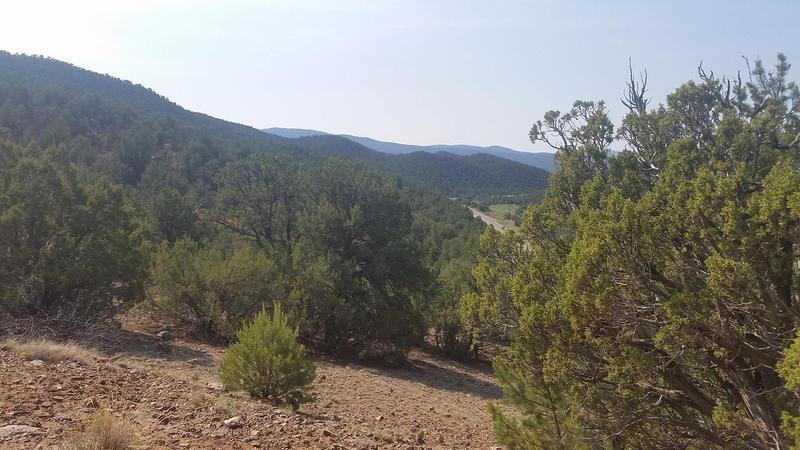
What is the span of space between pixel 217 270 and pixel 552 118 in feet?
38.3

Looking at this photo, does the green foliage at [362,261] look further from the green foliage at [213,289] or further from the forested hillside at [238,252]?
the green foliage at [213,289]

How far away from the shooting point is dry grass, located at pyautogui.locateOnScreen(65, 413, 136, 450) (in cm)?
462

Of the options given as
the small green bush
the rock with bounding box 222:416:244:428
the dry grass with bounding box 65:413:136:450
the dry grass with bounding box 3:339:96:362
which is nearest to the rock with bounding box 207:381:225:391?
the small green bush

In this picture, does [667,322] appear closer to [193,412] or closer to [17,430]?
[193,412]

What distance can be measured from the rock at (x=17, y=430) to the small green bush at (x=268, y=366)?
3.58 meters

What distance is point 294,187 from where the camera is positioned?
2336 cm

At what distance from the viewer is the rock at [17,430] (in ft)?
16.2

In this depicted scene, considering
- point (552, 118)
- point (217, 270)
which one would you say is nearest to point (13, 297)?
point (217, 270)

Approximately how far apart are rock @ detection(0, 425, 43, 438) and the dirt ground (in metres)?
0.03

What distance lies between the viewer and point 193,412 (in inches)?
258

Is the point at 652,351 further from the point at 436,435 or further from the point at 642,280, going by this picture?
the point at 436,435

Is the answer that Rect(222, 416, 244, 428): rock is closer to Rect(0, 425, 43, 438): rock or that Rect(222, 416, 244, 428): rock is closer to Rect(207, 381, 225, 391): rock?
Rect(0, 425, 43, 438): rock

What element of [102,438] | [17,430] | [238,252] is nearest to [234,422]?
[102,438]

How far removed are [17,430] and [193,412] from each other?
1.89 meters
